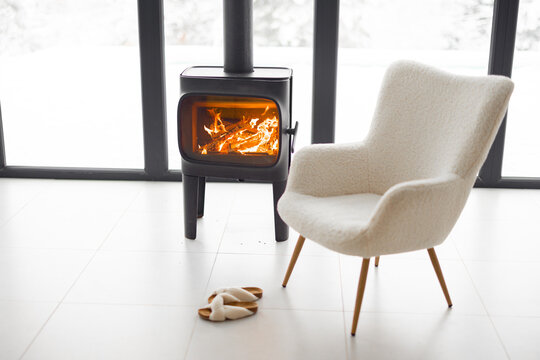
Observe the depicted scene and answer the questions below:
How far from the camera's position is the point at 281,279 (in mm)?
2934

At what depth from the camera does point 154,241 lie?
3.29m

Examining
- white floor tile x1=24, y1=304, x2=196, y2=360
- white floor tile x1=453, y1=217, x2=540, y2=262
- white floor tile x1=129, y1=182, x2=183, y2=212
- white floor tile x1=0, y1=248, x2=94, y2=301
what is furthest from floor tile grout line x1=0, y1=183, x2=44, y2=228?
white floor tile x1=453, y1=217, x2=540, y2=262

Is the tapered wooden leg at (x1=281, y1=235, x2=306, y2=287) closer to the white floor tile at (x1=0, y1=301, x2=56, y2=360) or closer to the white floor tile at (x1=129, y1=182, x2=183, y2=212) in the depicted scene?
the white floor tile at (x1=0, y1=301, x2=56, y2=360)

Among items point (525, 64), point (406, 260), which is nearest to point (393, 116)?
point (406, 260)

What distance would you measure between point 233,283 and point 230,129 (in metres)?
0.73

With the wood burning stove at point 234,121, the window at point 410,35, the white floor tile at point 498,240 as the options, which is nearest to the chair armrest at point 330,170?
the wood burning stove at point 234,121

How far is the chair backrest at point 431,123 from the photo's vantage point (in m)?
2.48

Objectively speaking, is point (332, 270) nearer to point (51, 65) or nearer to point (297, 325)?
point (297, 325)

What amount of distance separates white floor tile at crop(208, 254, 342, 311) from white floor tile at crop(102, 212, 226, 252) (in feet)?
0.64

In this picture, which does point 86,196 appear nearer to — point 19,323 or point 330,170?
point 19,323

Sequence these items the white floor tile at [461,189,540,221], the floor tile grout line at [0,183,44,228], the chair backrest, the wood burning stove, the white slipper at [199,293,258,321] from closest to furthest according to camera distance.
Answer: the chair backrest, the white slipper at [199,293,258,321], the wood burning stove, the floor tile grout line at [0,183,44,228], the white floor tile at [461,189,540,221]

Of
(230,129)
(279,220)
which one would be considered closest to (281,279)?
(279,220)

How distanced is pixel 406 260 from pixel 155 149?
1.69 meters

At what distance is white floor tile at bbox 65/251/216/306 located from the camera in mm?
2752
